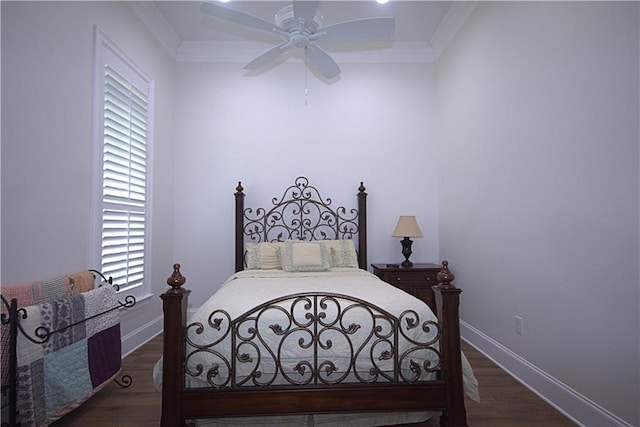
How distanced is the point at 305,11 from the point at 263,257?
225cm

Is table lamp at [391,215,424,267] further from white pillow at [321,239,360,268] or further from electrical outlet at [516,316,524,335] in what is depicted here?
electrical outlet at [516,316,524,335]

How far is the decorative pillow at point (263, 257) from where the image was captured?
3607 millimetres

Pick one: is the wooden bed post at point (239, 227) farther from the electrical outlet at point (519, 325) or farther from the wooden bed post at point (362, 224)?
the electrical outlet at point (519, 325)

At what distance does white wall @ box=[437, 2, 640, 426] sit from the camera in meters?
1.81

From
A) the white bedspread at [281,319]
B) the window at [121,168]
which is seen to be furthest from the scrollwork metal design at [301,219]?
the white bedspread at [281,319]

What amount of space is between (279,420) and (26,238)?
1740mm

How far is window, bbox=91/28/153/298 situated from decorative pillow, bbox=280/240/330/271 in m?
1.36

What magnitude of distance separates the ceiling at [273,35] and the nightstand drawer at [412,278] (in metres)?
2.54

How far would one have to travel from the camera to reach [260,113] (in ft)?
13.8

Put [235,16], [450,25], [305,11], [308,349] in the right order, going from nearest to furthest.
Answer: [308,349] < [305,11] < [235,16] < [450,25]

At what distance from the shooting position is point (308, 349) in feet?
6.17

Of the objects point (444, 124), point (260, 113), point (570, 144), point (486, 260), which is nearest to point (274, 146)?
point (260, 113)

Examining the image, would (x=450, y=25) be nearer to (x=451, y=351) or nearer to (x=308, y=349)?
(x=451, y=351)

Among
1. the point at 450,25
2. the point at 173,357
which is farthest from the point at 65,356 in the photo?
the point at 450,25
